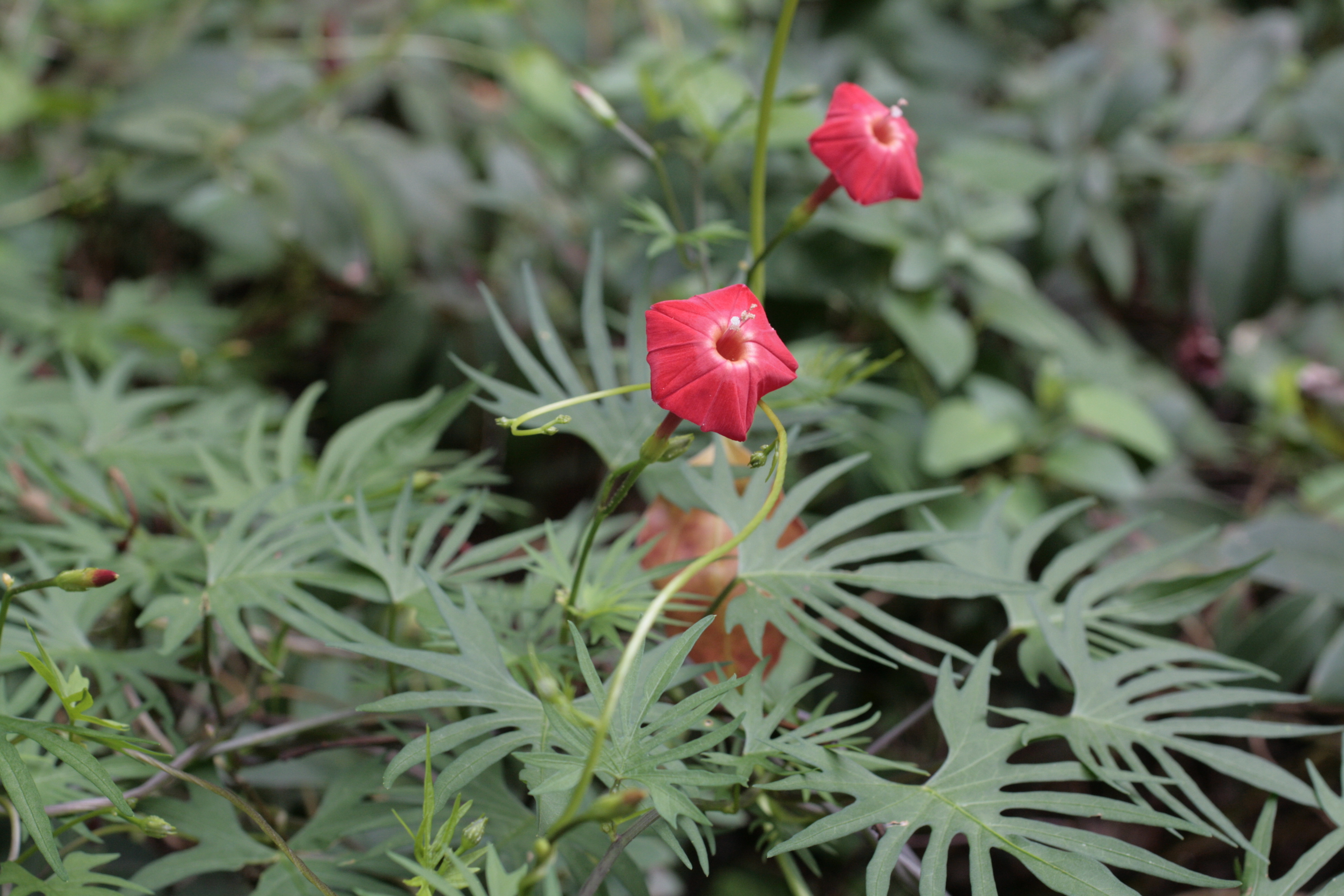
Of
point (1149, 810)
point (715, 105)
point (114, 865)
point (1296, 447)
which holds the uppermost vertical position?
point (715, 105)

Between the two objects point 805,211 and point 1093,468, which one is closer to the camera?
point 805,211

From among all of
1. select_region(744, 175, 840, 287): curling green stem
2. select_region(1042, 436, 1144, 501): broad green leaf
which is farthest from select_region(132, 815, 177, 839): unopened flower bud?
select_region(1042, 436, 1144, 501): broad green leaf

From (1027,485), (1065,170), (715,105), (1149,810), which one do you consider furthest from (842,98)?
(1065,170)

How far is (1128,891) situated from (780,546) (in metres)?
0.21

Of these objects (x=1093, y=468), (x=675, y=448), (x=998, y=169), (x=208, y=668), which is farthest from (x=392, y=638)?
(x=998, y=169)

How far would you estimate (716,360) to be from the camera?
0.97ft

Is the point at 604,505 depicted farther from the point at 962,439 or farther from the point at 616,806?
the point at 962,439

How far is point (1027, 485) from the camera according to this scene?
0.86 metres

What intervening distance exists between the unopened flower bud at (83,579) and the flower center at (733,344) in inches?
9.5

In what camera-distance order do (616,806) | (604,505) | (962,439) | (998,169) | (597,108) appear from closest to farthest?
1. (616,806)
2. (604,505)
3. (597,108)
4. (962,439)
5. (998,169)

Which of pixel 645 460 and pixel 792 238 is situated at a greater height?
pixel 645 460

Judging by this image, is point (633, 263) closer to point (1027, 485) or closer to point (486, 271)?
point (486, 271)

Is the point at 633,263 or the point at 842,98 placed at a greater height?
the point at 842,98

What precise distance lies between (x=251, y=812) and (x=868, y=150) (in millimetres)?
385
